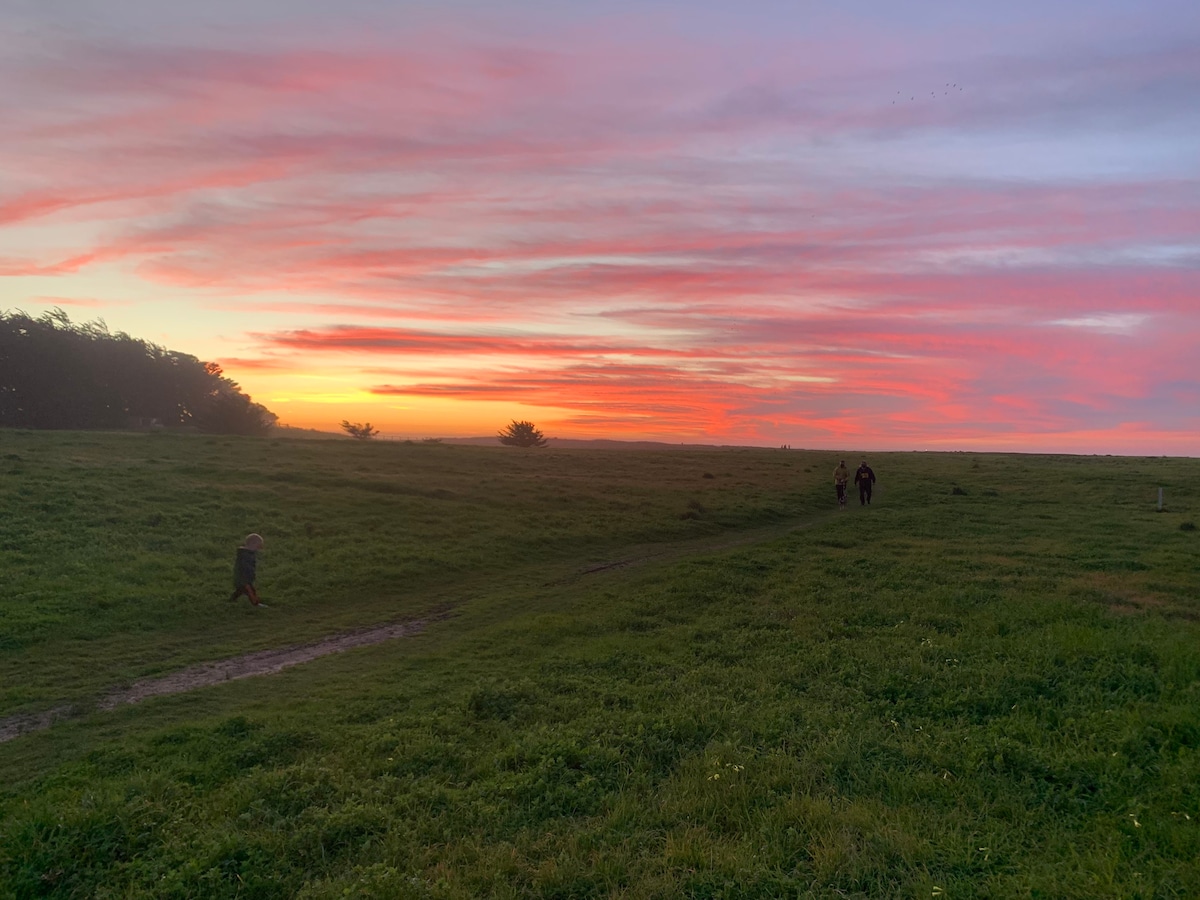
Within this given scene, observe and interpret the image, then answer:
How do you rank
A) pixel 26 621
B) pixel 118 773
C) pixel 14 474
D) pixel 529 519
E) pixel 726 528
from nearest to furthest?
pixel 118 773 → pixel 26 621 → pixel 14 474 → pixel 529 519 → pixel 726 528

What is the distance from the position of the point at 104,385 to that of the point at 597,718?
7887 cm

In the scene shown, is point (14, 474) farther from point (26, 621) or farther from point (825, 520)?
point (825, 520)

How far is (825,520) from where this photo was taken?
34.9 meters

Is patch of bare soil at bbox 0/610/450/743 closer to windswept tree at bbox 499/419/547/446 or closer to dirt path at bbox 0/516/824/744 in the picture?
dirt path at bbox 0/516/824/744

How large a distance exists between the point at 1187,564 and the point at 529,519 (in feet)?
75.2

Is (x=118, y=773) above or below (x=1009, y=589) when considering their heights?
below

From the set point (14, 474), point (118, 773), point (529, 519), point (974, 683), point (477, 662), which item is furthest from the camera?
point (529, 519)

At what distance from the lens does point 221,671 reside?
13.9 m

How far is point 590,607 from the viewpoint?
18.4m

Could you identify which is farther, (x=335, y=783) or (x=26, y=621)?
(x=26, y=621)

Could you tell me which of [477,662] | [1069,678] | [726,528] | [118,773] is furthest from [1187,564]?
[118,773]

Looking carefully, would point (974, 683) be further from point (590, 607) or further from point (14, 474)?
point (14, 474)

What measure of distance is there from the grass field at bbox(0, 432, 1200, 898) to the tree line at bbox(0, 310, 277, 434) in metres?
51.5

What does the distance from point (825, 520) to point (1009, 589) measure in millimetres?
16539
